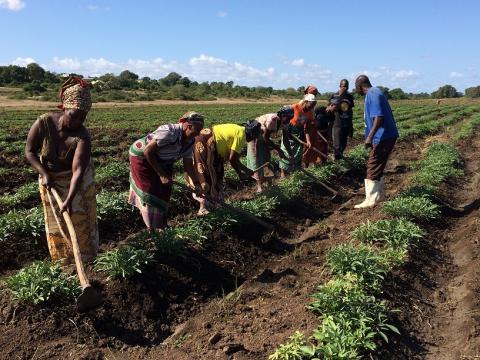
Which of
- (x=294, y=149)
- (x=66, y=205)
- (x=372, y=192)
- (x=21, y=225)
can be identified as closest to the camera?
(x=66, y=205)

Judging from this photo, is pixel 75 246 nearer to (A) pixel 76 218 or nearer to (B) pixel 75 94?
(A) pixel 76 218

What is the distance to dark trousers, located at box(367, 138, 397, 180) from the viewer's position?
6.84 metres

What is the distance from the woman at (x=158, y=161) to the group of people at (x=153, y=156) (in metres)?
0.01

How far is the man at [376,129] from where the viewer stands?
6.62 metres

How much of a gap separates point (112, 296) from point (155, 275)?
1.64 feet

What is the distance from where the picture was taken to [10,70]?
5881cm

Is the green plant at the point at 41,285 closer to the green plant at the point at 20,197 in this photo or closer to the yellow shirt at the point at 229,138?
the yellow shirt at the point at 229,138

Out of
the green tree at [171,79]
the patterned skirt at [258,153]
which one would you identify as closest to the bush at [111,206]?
the patterned skirt at [258,153]

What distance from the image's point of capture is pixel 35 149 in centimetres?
414

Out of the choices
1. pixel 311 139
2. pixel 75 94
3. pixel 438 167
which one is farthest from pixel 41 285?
pixel 438 167

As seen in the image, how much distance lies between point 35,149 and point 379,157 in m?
4.88

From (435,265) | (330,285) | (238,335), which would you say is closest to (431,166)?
(435,265)

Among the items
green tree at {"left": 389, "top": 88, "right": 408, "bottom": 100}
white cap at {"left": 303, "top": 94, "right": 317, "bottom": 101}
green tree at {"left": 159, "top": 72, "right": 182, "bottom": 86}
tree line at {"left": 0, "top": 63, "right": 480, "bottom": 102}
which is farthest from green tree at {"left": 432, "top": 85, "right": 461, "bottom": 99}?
white cap at {"left": 303, "top": 94, "right": 317, "bottom": 101}

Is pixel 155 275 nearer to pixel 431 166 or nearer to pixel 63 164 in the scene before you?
pixel 63 164
